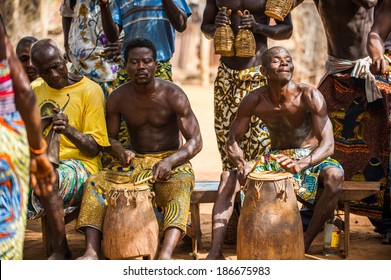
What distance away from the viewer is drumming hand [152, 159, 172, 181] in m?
6.07

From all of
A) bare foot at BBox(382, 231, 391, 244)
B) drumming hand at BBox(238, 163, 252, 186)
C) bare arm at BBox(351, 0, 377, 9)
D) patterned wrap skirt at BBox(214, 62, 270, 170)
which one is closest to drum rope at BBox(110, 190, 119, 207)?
drumming hand at BBox(238, 163, 252, 186)

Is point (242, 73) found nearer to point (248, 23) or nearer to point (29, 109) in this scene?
point (248, 23)

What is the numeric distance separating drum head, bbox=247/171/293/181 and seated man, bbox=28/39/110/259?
1.24 m

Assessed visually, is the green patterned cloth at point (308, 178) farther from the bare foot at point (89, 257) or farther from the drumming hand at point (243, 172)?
the bare foot at point (89, 257)

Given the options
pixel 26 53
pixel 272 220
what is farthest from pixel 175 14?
pixel 272 220

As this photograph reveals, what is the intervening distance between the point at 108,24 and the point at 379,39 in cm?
217

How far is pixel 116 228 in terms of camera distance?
587cm

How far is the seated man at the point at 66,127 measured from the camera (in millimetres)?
6172

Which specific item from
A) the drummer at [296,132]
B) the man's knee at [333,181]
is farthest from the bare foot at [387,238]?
the man's knee at [333,181]

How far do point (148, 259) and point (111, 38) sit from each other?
2027 mm

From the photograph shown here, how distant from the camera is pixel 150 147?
6.51m

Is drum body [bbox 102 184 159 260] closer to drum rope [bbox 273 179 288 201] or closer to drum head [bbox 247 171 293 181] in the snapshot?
drum head [bbox 247 171 293 181]

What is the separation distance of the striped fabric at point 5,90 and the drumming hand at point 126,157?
2.44 m
